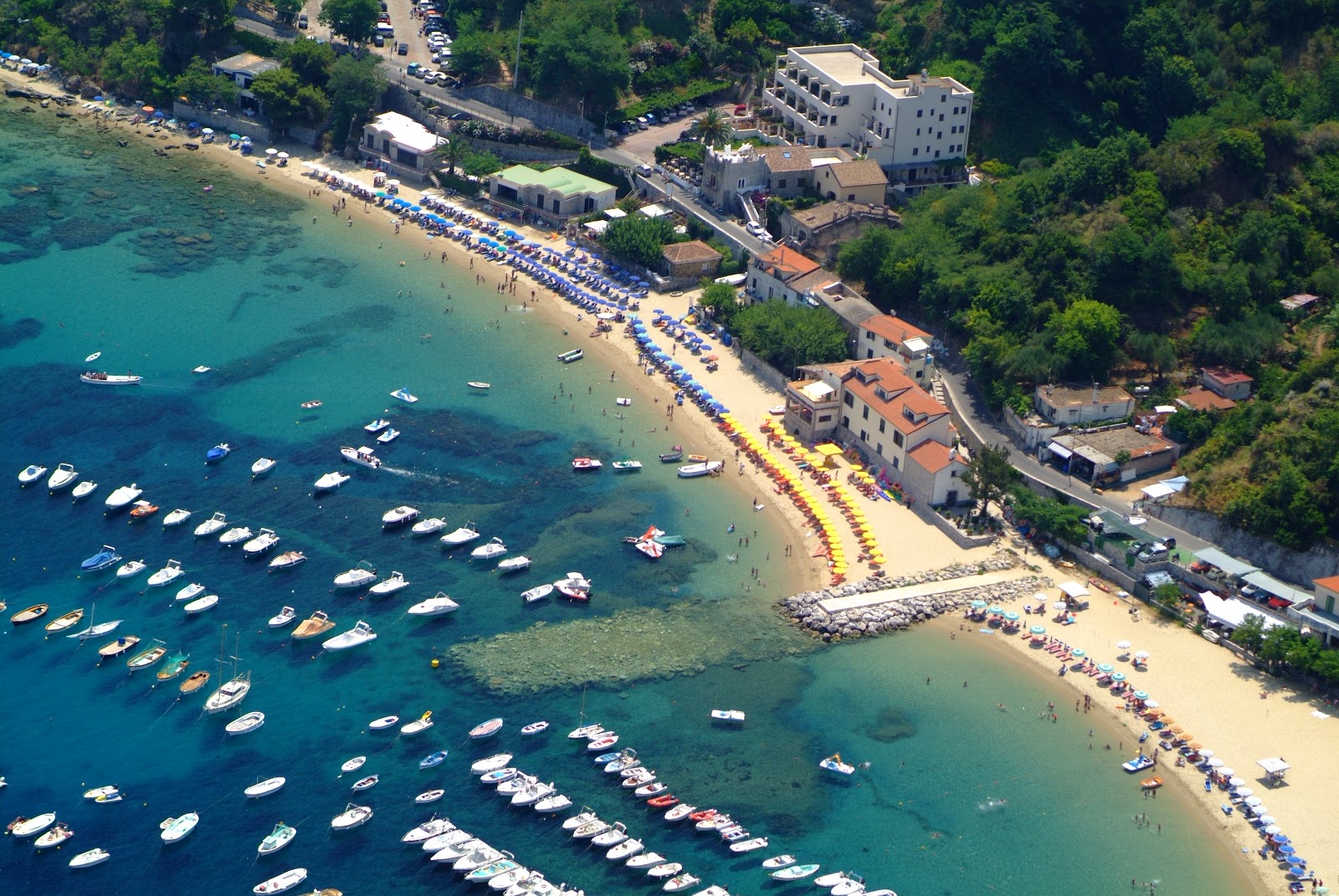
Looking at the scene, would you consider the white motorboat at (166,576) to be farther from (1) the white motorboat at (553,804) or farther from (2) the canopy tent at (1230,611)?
(2) the canopy tent at (1230,611)

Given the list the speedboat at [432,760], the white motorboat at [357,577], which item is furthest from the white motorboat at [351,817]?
the white motorboat at [357,577]

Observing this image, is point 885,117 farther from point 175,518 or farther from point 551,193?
point 175,518

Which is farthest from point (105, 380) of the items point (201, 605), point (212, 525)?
point (201, 605)

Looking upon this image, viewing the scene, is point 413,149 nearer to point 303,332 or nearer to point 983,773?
point 303,332

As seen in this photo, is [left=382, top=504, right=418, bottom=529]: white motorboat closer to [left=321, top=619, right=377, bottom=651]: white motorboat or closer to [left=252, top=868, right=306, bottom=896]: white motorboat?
[left=321, top=619, right=377, bottom=651]: white motorboat

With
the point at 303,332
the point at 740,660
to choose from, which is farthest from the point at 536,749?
the point at 303,332

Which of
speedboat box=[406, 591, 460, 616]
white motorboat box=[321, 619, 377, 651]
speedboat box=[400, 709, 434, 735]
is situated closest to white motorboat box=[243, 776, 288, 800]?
speedboat box=[400, 709, 434, 735]
